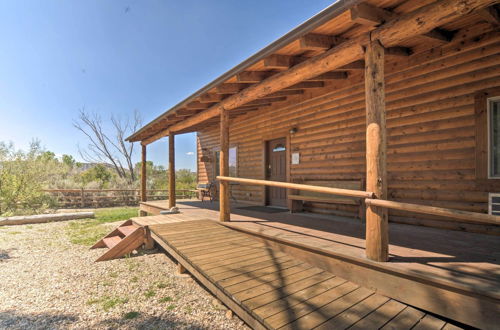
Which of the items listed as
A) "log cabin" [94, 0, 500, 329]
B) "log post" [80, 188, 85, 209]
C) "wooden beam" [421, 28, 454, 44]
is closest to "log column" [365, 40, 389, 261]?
"log cabin" [94, 0, 500, 329]

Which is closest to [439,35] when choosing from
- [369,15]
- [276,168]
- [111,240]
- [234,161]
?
[369,15]

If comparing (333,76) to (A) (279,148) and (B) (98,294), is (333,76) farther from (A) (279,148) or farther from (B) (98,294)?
(B) (98,294)

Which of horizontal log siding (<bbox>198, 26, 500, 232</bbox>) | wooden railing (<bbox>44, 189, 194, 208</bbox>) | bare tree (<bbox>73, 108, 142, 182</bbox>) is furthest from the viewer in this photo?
bare tree (<bbox>73, 108, 142, 182</bbox>)

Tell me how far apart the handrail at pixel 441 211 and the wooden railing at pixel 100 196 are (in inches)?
485

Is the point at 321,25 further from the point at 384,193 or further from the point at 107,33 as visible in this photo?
the point at 107,33

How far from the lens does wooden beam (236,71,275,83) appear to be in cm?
377

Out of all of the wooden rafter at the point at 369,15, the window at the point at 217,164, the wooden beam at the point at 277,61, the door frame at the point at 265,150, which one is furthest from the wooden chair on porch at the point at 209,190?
the wooden rafter at the point at 369,15

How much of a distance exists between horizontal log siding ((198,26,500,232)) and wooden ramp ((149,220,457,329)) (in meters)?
2.27

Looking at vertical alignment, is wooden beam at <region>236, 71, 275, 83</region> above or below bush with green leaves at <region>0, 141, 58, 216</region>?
above

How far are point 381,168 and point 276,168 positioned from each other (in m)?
4.47

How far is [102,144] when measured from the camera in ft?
69.8

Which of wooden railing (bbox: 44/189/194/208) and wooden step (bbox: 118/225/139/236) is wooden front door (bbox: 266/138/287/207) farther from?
wooden railing (bbox: 44/189/194/208)

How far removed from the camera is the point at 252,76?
385 cm

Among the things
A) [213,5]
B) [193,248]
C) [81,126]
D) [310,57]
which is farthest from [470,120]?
[81,126]
